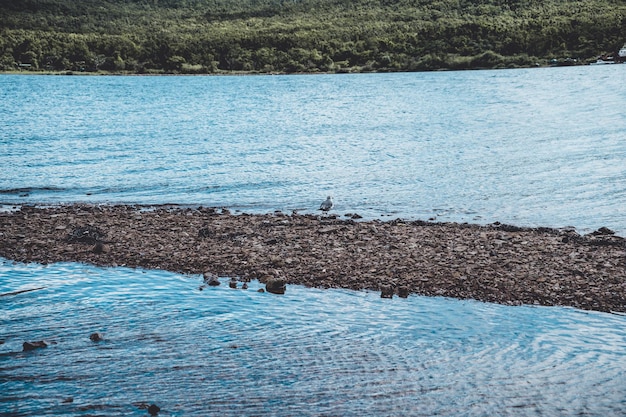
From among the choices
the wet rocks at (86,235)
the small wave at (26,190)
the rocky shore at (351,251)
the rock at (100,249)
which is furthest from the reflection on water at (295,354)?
the small wave at (26,190)

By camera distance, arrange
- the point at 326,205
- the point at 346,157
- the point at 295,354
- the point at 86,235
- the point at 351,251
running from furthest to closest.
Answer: the point at 346,157 → the point at 326,205 → the point at 86,235 → the point at 351,251 → the point at 295,354

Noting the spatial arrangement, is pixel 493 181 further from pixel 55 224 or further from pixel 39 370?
pixel 39 370

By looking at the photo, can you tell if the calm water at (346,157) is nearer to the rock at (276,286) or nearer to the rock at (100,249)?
the rock at (100,249)

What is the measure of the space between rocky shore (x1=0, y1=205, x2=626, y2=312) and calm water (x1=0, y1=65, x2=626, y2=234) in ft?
7.70

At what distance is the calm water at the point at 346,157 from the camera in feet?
70.9

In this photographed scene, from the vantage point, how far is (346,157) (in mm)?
33188

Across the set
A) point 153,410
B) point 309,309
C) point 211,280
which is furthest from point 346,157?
point 153,410

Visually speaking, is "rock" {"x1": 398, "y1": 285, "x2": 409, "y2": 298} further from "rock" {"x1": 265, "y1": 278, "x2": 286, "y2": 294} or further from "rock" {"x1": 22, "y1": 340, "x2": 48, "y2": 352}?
"rock" {"x1": 22, "y1": 340, "x2": 48, "y2": 352}

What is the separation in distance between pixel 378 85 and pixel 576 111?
53.3 m

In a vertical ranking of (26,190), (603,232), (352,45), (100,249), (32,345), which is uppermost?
(352,45)

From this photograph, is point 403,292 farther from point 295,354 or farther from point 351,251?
point 295,354

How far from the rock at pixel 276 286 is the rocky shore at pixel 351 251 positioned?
1.39 feet

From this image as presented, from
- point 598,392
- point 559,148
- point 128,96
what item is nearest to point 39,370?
point 598,392

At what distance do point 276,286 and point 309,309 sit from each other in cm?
112
